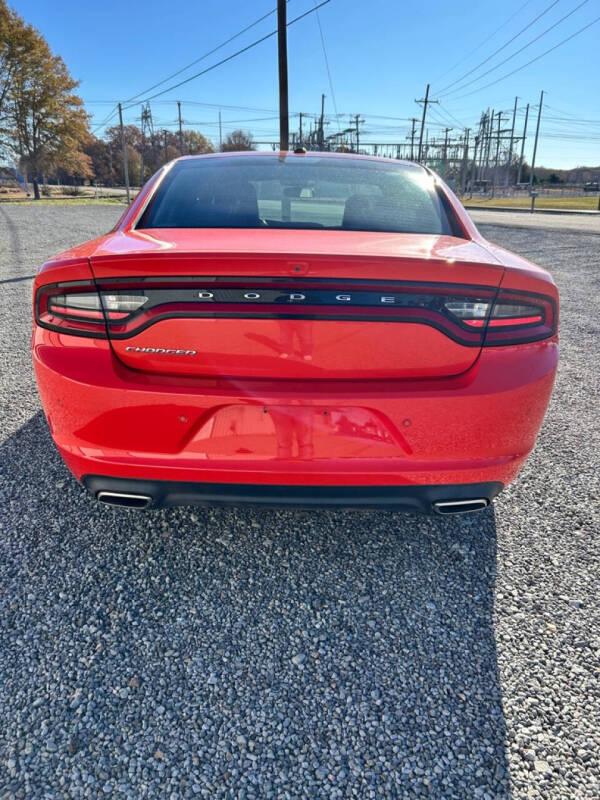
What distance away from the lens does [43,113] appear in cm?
4291

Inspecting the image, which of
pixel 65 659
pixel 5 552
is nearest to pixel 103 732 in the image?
pixel 65 659

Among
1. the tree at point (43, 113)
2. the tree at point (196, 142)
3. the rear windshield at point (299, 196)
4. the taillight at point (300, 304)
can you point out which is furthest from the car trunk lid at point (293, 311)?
the tree at point (196, 142)

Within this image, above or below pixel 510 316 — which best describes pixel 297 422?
below

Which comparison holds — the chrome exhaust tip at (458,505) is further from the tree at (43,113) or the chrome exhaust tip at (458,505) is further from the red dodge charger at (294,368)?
the tree at (43,113)

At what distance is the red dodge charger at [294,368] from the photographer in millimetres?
1646

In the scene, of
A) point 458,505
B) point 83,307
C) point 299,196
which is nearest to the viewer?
point 83,307

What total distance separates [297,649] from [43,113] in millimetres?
51318

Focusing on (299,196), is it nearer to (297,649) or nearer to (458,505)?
(458,505)

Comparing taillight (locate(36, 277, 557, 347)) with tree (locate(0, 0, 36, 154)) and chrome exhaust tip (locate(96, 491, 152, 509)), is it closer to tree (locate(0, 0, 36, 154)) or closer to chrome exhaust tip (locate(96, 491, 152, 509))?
chrome exhaust tip (locate(96, 491, 152, 509))

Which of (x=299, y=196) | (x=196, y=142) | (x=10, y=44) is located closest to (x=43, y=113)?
(x=10, y=44)

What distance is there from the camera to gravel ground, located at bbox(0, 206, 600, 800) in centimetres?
140

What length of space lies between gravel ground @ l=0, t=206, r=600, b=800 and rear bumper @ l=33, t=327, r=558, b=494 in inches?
19.3

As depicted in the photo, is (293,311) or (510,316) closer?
(293,311)

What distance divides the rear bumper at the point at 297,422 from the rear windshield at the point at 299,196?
0.80m
